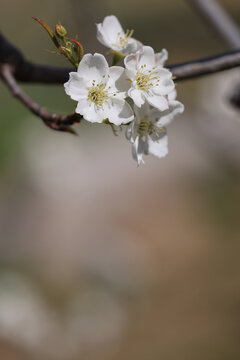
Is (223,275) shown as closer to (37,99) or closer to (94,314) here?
(94,314)

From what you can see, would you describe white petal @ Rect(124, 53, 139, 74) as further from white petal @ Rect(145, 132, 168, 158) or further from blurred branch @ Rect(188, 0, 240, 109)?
blurred branch @ Rect(188, 0, 240, 109)

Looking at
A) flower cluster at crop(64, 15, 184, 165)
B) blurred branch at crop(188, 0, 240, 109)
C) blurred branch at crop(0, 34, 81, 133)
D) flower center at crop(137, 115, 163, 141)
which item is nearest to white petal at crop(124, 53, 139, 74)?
flower cluster at crop(64, 15, 184, 165)

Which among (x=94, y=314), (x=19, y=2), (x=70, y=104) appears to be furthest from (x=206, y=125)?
(x=19, y=2)

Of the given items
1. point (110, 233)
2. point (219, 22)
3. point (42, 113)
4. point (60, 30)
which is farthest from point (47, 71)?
point (110, 233)

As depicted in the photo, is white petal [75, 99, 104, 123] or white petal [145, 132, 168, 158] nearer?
white petal [75, 99, 104, 123]

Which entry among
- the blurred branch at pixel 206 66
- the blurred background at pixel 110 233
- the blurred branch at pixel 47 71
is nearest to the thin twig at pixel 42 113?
the blurred branch at pixel 47 71

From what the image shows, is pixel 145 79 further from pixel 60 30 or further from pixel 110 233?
pixel 110 233
